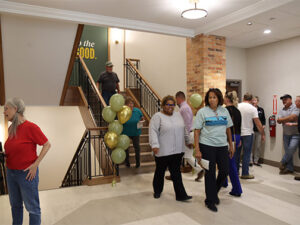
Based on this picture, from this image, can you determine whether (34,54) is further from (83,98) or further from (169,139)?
(169,139)

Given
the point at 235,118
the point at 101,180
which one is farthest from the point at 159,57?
the point at 101,180

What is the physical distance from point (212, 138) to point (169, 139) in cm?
58

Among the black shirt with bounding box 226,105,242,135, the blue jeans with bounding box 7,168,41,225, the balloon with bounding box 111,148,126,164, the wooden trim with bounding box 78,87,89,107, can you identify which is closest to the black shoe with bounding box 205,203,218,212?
the black shirt with bounding box 226,105,242,135

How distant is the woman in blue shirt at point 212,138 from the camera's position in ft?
10.8

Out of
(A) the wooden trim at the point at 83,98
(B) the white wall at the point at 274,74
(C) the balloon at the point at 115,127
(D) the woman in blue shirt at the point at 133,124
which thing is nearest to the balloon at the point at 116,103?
(C) the balloon at the point at 115,127

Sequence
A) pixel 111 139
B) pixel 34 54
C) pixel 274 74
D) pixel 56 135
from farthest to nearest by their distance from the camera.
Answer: pixel 56 135 < pixel 274 74 < pixel 34 54 < pixel 111 139

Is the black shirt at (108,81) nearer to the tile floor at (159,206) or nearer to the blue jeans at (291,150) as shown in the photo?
the tile floor at (159,206)

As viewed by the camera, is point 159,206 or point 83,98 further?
point 83,98

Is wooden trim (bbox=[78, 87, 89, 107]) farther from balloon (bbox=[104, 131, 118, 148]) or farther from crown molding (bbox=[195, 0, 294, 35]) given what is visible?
crown molding (bbox=[195, 0, 294, 35])

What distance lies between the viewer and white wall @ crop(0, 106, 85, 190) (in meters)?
8.61

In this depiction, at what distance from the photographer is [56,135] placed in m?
8.74

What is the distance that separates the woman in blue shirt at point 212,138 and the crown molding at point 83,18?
2587mm

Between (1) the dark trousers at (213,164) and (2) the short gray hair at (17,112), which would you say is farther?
(1) the dark trousers at (213,164)

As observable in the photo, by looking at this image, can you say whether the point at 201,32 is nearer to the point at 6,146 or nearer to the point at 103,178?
the point at 103,178
